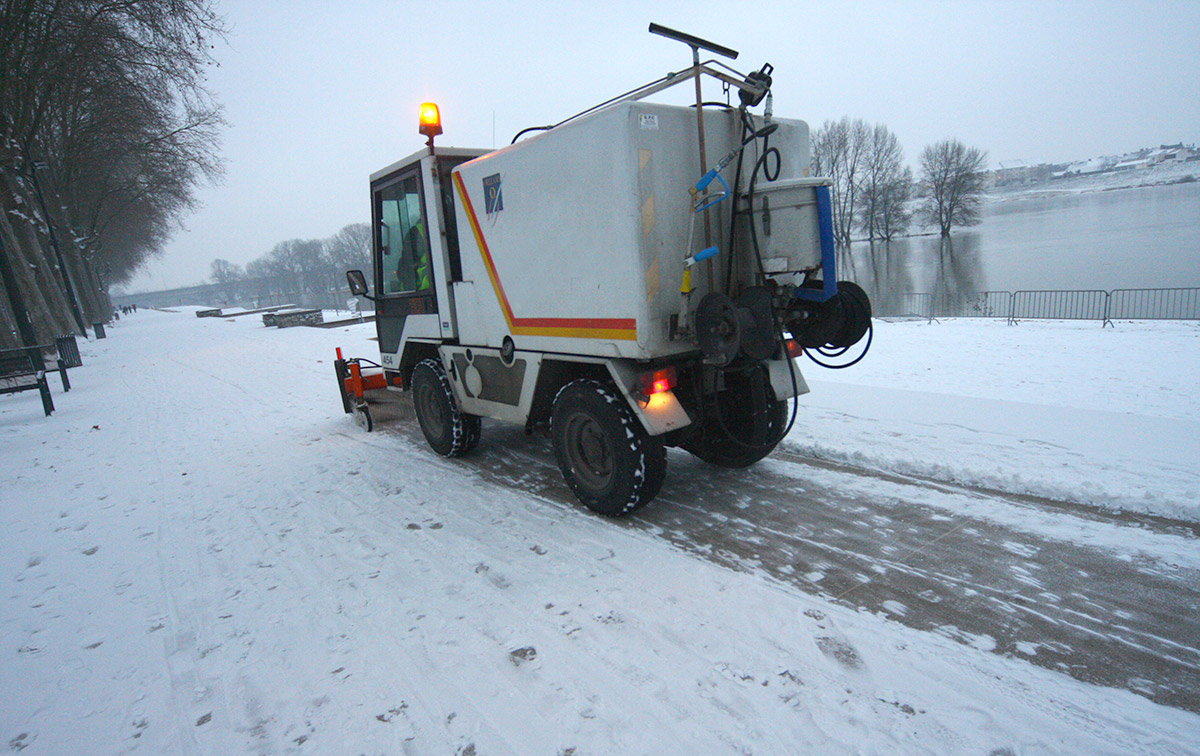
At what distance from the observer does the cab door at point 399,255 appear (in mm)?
5723

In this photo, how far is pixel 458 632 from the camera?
308 cm

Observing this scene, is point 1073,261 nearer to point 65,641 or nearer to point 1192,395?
point 1192,395

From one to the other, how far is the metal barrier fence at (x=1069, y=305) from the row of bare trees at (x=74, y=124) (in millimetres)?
23324

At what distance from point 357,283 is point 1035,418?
7.18 metres

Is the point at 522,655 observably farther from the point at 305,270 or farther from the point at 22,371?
the point at 305,270

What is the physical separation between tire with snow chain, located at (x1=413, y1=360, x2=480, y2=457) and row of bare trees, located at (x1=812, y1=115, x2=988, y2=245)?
54.8 meters

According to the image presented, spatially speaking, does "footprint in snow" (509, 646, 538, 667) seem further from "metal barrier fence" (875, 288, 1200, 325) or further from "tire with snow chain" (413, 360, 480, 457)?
"metal barrier fence" (875, 288, 1200, 325)

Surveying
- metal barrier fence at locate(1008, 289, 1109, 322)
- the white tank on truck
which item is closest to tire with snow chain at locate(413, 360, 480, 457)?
the white tank on truck

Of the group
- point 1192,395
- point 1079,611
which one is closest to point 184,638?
point 1079,611

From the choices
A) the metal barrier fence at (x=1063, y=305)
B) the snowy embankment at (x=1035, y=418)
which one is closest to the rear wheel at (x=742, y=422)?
the snowy embankment at (x=1035, y=418)

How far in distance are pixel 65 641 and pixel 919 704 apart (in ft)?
14.7

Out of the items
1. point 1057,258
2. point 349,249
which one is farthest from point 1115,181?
point 349,249

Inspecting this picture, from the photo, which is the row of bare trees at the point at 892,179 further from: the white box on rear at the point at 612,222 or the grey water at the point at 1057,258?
the white box on rear at the point at 612,222

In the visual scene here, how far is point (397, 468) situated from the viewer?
5906 millimetres
